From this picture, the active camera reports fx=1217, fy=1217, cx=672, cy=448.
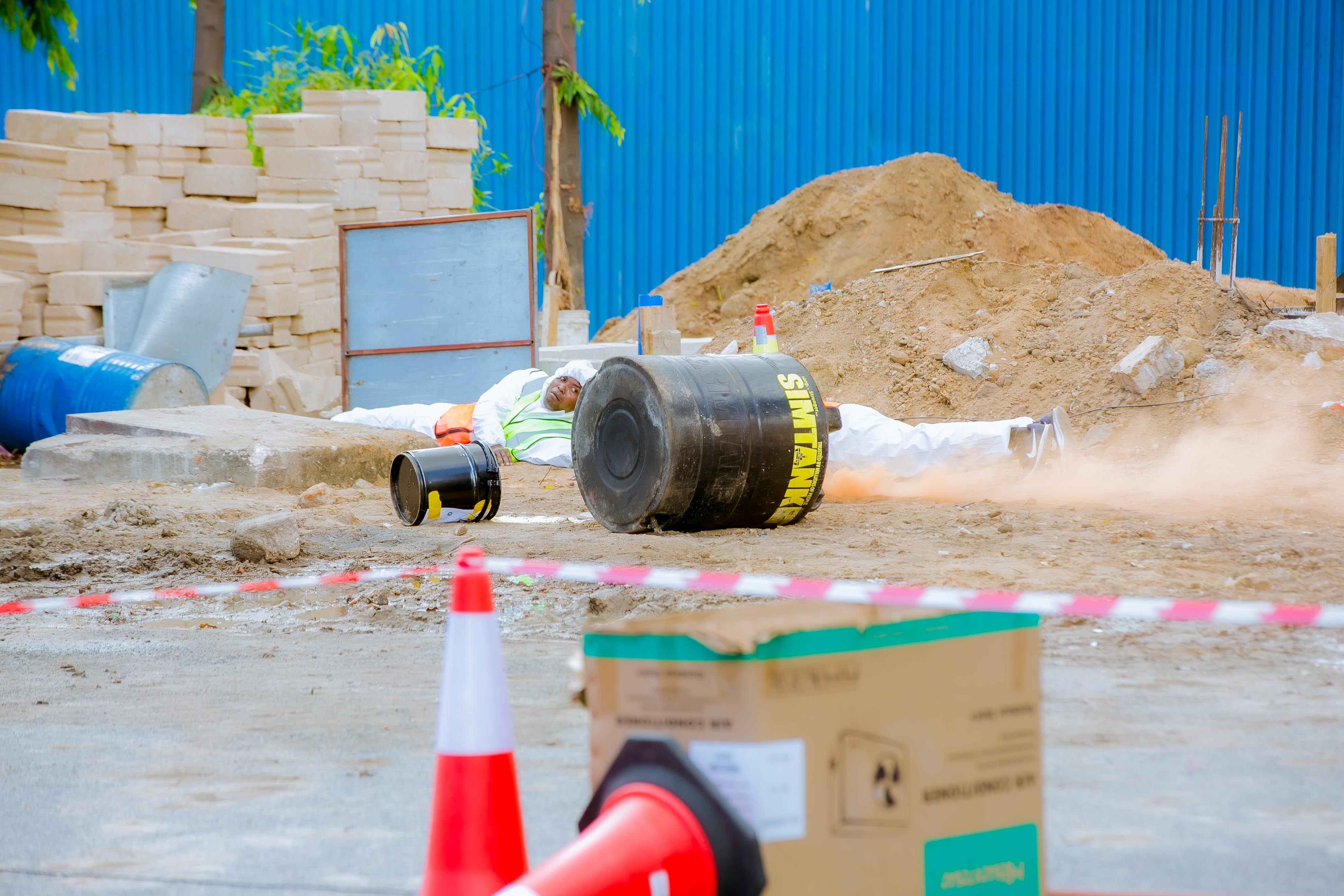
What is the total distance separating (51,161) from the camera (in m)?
Answer: 13.1

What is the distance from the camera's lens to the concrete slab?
879 cm

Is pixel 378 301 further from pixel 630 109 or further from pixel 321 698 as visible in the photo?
pixel 321 698

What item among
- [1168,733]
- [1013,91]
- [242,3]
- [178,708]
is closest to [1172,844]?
[1168,733]

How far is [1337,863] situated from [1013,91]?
52.7ft

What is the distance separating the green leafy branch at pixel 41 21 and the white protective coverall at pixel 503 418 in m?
6.16

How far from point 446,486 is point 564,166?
36.9 ft

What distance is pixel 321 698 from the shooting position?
392cm

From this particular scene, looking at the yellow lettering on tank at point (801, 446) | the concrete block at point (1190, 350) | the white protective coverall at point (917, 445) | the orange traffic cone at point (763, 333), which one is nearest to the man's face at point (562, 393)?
the orange traffic cone at point (763, 333)

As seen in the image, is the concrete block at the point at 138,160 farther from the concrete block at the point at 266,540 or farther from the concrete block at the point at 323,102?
the concrete block at the point at 266,540

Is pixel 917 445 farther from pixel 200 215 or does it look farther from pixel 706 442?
pixel 200 215

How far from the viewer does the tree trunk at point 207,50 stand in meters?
17.3

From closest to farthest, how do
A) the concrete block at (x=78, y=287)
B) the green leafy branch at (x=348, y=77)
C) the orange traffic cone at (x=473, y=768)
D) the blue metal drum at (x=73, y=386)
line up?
the orange traffic cone at (x=473, y=768) < the blue metal drum at (x=73, y=386) < the concrete block at (x=78, y=287) < the green leafy branch at (x=348, y=77)

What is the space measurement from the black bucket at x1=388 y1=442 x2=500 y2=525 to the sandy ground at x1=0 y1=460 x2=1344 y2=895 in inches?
7.8

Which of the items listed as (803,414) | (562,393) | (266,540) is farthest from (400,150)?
(803,414)
